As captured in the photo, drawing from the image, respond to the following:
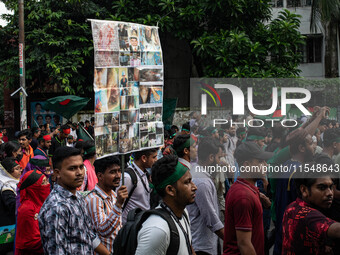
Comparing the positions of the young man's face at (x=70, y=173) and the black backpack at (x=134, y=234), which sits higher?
the young man's face at (x=70, y=173)

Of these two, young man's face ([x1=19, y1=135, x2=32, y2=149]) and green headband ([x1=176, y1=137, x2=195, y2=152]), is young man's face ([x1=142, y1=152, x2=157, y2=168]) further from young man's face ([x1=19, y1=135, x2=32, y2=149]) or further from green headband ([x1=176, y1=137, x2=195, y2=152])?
young man's face ([x1=19, y1=135, x2=32, y2=149])

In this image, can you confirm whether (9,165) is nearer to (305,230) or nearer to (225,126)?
(305,230)

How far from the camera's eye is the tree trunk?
25281 mm

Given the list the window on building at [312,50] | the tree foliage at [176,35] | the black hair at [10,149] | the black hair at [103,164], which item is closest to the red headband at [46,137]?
the black hair at [10,149]

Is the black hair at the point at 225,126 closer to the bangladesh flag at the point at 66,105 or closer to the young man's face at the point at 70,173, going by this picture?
the bangladesh flag at the point at 66,105

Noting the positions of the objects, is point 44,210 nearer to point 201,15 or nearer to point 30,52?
point 201,15

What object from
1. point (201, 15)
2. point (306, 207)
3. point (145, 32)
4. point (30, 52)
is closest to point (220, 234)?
point (306, 207)

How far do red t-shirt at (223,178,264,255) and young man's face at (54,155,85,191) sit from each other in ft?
4.04

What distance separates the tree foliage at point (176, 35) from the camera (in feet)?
52.6

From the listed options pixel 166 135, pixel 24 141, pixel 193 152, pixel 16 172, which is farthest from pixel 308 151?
pixel 24 141

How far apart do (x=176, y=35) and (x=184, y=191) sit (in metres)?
14.4

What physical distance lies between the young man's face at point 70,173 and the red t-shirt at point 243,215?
123 centimetres

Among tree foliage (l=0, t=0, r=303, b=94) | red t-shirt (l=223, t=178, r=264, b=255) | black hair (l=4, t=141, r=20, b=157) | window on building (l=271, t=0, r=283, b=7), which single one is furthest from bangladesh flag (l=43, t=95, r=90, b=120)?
window on building (l=271, t=0, r=283, b=7)

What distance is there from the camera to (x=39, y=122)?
20.4 meters
